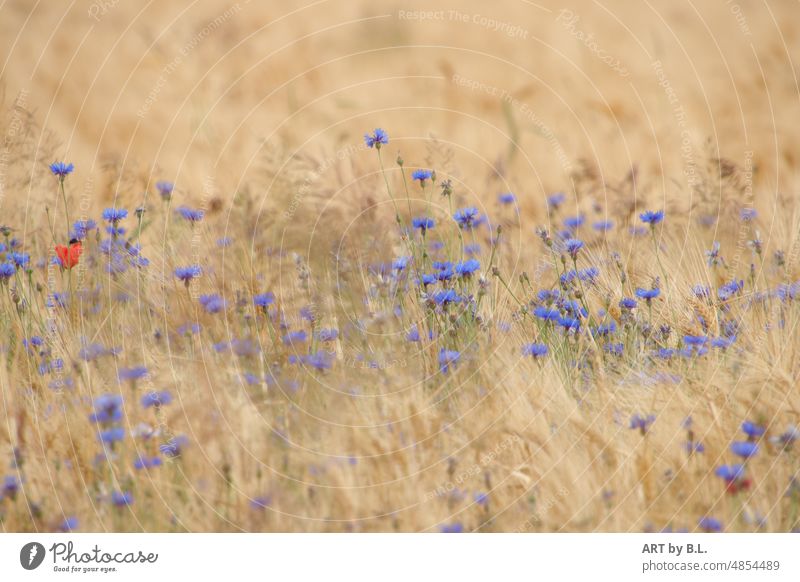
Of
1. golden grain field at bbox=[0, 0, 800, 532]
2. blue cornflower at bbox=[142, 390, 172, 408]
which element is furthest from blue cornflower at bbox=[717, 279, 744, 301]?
blue cornflower at bbox=[142, 390, 172, 408]

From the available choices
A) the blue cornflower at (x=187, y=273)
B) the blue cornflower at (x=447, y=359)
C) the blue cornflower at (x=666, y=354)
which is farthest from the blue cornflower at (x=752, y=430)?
the blue cornflower at (x=187, y=273)

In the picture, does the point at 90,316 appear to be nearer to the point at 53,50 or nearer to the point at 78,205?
the point at 78,205

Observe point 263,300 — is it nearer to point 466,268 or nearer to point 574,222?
point 466,268

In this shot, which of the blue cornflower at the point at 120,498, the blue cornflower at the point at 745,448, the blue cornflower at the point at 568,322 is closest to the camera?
the blue cornflower at the point at 745,448

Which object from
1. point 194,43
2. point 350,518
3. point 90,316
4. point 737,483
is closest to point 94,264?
point 90,316

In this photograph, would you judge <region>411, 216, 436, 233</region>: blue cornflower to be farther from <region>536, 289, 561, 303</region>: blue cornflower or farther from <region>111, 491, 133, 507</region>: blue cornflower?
<region>111, 491, 133, 507</region>: blue cornflower

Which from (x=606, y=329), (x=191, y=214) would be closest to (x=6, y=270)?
(x=191, y=214)

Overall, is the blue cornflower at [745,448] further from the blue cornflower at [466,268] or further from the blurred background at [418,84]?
the blurred background at [418,84]
